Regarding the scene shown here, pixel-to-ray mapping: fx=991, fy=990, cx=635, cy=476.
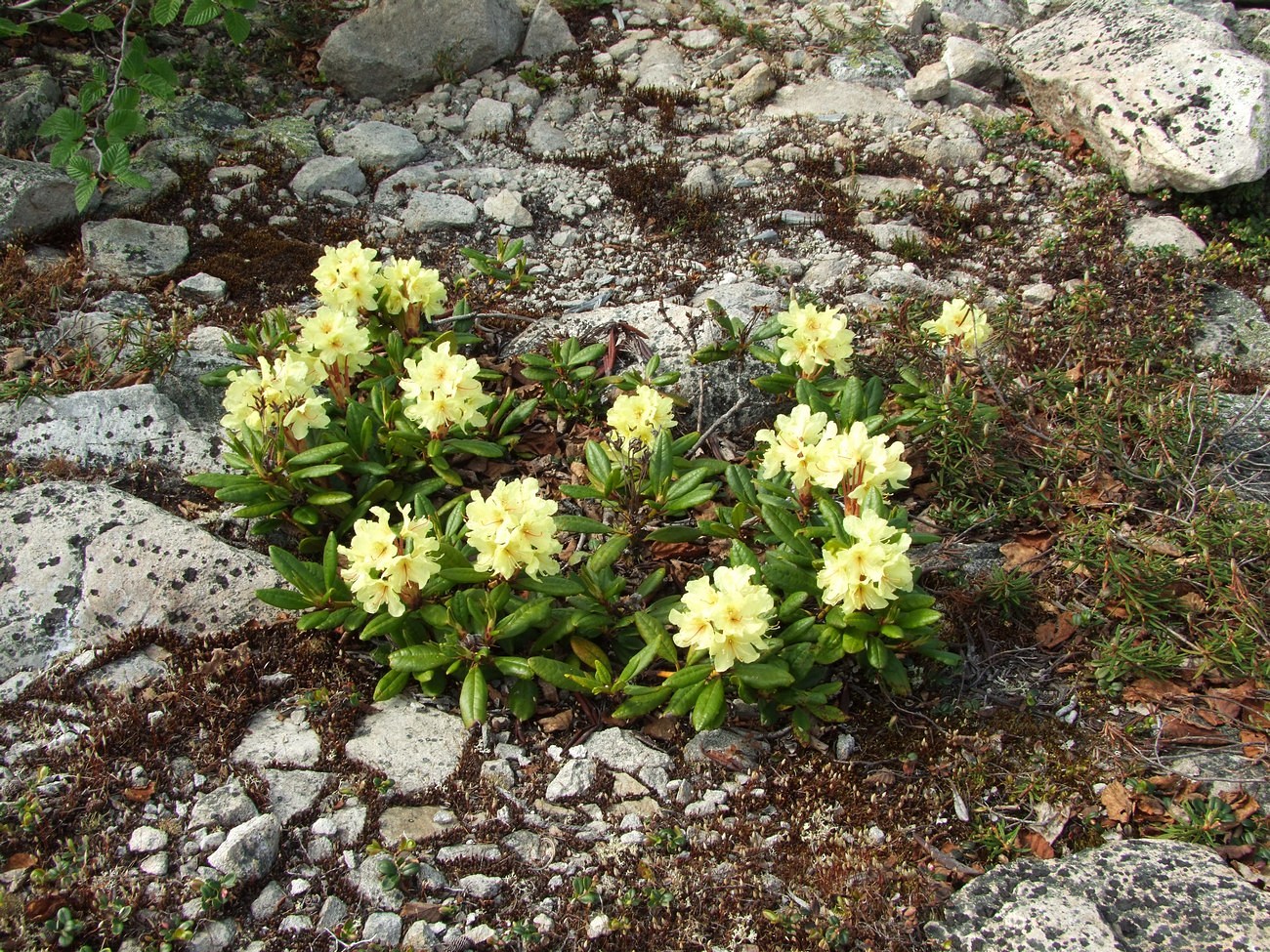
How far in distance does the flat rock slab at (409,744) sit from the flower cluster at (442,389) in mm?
1154

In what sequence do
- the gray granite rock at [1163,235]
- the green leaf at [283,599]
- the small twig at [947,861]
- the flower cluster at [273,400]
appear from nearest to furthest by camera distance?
1. the small twig at [947,861]
2. the green leaf at [283,599]
3. the flower cluster at [273,400]
4. the gray granite rock at [1163,235]

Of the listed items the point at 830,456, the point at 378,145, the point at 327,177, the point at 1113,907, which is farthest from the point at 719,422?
the point at 378,145

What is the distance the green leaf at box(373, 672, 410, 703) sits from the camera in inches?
134

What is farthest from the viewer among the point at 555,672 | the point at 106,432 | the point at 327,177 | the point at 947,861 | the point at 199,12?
the point at 327,177

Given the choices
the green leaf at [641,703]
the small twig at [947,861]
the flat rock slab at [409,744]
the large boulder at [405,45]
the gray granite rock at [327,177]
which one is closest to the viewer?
the small twig at [947,861]

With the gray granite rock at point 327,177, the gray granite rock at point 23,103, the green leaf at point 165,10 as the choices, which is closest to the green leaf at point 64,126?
the green leaf at point 165,10

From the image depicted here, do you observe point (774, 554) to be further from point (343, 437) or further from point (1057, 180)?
point (1057, 180)

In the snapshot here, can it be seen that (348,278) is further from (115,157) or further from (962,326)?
(962,326)

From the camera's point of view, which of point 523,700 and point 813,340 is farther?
point 813,340

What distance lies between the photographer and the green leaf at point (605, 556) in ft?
12.1

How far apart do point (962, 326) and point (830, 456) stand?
1.43m

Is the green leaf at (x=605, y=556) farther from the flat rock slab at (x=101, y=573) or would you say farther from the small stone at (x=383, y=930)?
the small stone at (x=383, y=930)

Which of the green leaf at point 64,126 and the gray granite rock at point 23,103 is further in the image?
the gray granite rock at point 23,103

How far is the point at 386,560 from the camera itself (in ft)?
10.7
